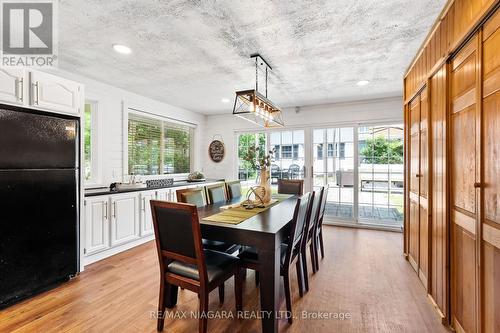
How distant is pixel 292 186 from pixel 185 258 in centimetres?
259

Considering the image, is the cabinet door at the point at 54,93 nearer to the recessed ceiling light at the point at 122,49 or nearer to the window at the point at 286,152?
the recessed ceiling light at the point at 122,49

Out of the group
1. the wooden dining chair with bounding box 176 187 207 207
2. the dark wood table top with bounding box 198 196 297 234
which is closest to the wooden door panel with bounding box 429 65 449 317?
the dark wood table top with bounding box 198 196 297 234

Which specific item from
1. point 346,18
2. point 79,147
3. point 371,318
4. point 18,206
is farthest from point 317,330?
point 79,147

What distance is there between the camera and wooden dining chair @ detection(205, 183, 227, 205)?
3.03 metres

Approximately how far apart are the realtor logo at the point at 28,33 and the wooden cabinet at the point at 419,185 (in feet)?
11.2

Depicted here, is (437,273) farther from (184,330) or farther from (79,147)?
(79,147)

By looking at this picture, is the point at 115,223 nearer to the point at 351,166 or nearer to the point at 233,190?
the point at 233,190

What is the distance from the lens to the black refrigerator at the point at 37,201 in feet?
6.91

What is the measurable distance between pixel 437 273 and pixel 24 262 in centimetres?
367

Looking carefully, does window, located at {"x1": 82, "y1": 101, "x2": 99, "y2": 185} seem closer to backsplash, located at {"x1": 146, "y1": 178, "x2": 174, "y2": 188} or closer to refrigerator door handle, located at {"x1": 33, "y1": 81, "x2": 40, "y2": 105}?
backsplash, located at {"x1": 146, "y1": 178, "x2": 174, "y2": 188}

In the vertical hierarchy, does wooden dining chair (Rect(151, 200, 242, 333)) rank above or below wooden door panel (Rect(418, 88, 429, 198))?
below

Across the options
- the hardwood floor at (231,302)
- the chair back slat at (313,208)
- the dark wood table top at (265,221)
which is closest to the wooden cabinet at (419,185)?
the hardwood floor at (231,302)

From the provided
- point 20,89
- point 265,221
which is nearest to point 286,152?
point 265,221

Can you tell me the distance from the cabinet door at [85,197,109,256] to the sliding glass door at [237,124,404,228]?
8.19 feet
